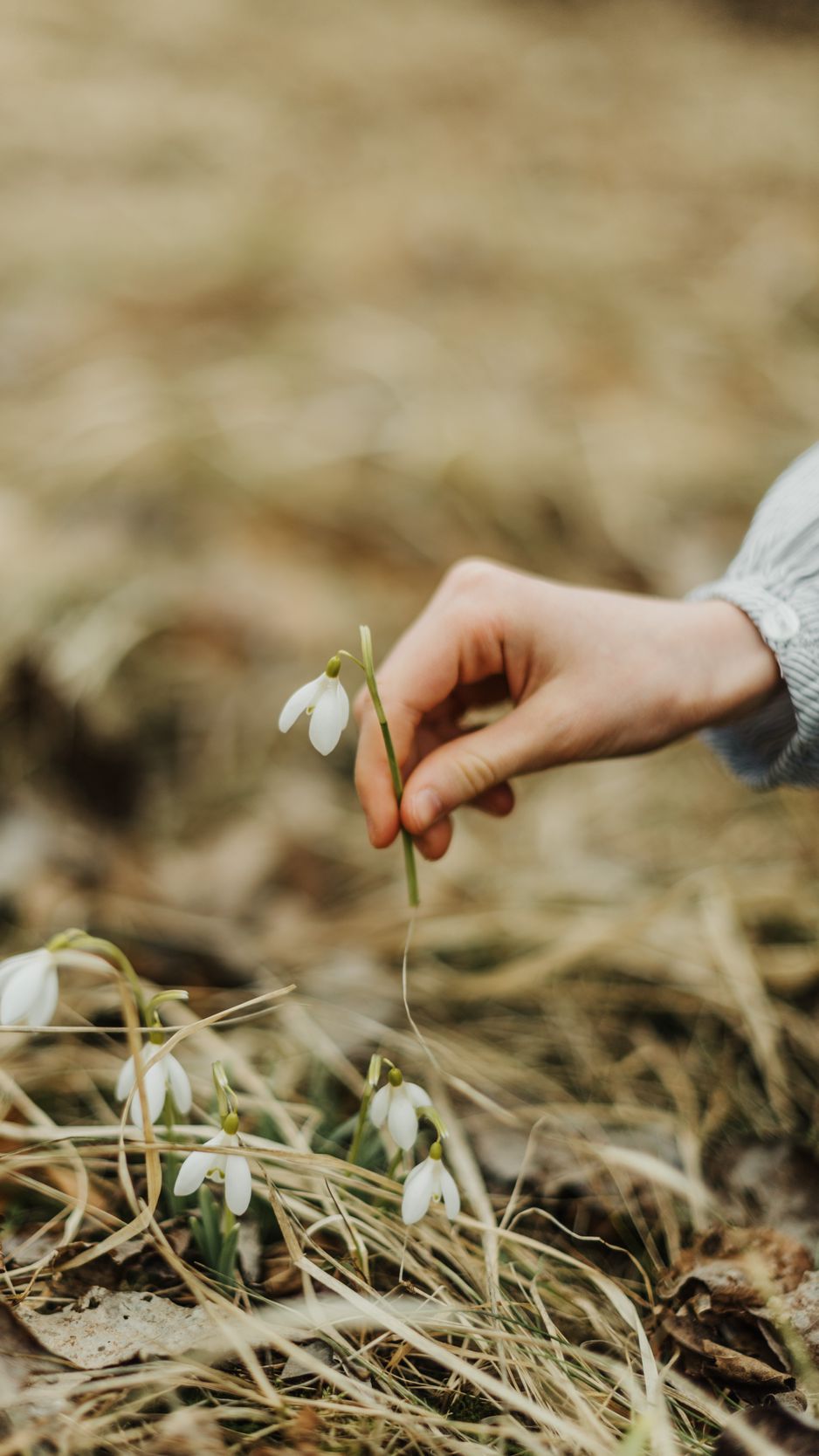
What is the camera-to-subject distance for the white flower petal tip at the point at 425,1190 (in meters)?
0.92

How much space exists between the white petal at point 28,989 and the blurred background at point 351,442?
0.68 metres

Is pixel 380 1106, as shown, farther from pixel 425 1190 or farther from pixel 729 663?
pixel 729 663

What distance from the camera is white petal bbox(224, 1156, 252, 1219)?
34.4 inches

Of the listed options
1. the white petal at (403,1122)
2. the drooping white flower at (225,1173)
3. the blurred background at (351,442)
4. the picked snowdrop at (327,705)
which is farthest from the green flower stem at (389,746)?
the blurred background at (351,442)

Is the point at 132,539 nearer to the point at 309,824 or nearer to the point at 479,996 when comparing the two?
the point at 309,824

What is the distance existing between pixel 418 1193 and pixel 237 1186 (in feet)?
0.57

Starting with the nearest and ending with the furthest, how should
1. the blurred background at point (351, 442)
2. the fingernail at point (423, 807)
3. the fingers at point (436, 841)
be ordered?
the fingernail at point (423, 807) → the fingers at point (436, 841) → the blurred background at point (351, 442)

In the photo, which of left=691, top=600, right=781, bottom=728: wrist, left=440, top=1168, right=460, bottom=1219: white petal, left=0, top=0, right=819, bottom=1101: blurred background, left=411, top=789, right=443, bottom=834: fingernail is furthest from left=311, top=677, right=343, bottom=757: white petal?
left=0, top=0, right=819, bottom=1101: blurred background

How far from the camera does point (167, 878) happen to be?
6.66 feet

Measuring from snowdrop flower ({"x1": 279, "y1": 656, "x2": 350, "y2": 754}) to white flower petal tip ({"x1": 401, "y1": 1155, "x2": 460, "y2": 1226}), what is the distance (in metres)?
0.42

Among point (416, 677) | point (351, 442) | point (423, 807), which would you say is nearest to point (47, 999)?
point (423, 807)

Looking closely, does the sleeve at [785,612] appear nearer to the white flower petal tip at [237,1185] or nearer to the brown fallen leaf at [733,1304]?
the brown fallen leaf at [733,1304]

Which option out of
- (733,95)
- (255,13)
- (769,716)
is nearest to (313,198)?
(255,13)

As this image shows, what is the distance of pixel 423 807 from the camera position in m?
1.16
